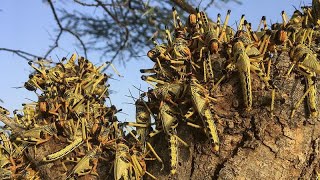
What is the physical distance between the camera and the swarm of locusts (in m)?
0.99

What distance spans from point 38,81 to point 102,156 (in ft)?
1.20

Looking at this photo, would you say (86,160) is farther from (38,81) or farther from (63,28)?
(63,28)

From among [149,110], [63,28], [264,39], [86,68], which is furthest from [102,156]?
[63,28]

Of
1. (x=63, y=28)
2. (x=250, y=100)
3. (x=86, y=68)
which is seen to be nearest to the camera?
(x=250, y=100)

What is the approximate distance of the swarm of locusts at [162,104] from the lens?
991 mm

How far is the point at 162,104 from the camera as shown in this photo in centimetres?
104

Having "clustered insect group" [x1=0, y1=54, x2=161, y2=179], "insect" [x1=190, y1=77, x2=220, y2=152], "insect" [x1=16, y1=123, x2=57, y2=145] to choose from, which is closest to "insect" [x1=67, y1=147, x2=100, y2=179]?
"clustered insect group" [x1=0, y1=54, x2=161, y2=179]

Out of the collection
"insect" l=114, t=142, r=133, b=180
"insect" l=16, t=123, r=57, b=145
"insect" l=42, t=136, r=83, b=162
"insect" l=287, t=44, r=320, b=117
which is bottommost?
"insect" l=114, t=142, r=133, b=180

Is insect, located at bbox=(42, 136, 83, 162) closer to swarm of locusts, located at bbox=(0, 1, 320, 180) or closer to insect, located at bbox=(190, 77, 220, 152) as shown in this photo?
swarm of locusts, located at bbox=(0, 1, 320, 180)

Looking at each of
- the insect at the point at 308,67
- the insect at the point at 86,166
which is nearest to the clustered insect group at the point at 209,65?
the insect at the point at 308,67

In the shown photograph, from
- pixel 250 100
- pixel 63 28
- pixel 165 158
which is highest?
pixel 63 28

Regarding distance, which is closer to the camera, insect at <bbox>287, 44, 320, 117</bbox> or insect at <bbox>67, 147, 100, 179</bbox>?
insect at <bbox>287, 44, 320, 117</bbox>

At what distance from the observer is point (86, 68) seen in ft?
4.32

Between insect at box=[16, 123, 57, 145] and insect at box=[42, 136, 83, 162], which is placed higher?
insect at box=[16, 123, 57, 145]
